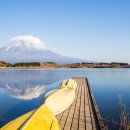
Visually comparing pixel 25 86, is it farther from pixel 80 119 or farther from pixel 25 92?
pixel 80 119

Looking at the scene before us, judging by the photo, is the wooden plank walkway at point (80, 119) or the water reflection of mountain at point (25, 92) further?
the water reflection of mountain at point (25, 92)

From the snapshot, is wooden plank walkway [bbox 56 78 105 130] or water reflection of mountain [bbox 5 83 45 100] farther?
water reflection of mountain [bbox 5 83 45 100]

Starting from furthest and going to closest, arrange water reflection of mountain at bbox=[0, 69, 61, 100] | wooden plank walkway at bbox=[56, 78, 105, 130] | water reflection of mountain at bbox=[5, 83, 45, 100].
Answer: water reflection of mountain at bbox=[0, 69, 61, 100] → water reflection of mountain at bbox=[5, 83, 45, 100] → wooden plank walkway at bbox=[56, 78, 105, 130]

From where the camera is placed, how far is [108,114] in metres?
15.9

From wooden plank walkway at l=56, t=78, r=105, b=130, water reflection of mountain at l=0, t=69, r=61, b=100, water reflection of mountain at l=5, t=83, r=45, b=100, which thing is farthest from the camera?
water reflection of mountain at l=0, t=69, r=61, b=100

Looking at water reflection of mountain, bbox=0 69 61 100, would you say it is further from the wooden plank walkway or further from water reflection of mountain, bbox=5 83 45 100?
the wooden plank walkway

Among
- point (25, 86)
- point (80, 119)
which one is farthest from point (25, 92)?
point (80, 119)

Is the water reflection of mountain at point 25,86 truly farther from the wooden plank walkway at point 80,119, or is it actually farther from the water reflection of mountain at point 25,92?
the wooden plank walkway at point 80,119

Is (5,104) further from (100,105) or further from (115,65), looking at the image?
(115,65)

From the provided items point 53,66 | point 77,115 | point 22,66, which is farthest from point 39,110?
point 53,66

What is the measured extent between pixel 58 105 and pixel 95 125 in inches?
122

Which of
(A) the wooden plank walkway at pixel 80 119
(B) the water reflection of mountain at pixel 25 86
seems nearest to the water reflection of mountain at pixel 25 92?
(B) the water reflection of mountain at pixel 25 86

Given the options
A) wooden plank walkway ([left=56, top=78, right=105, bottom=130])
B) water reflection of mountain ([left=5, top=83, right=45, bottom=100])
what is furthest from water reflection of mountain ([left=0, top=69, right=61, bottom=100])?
wooden plank walkway ([left=56, top=78, right=105, bottom=130])

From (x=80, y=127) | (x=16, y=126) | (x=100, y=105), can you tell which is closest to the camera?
(x=16, y=126)
